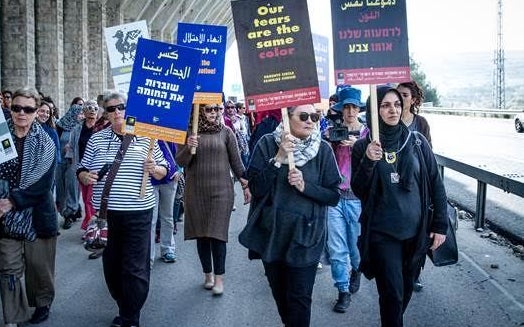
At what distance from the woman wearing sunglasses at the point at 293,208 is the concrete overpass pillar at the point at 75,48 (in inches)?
647

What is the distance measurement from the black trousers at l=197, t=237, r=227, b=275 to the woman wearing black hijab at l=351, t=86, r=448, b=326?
1865mm

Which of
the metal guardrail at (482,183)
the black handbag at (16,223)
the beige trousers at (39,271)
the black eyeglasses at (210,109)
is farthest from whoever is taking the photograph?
the metal guardrail at (482,183)

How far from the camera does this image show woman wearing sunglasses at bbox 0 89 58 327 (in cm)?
425

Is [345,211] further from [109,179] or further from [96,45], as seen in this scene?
[96,45]

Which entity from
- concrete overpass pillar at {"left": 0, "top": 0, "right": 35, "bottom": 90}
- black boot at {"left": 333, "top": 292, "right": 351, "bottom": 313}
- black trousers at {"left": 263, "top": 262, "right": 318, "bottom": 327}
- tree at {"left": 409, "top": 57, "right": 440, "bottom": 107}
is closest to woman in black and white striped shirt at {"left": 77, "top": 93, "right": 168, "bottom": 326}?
black trousers at {"left": 263, "top": 262, "right": 318, "bottom": 327}

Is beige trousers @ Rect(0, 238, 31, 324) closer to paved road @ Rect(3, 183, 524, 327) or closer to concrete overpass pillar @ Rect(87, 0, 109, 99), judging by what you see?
paved road @ Rect(3, 183, 524, 327)

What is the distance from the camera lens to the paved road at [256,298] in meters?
4.66

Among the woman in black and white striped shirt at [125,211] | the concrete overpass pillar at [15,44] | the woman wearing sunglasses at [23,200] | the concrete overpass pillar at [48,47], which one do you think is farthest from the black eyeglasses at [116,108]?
the concrete overpass pillar at [48,47]

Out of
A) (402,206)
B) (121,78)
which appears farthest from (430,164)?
(121,78)

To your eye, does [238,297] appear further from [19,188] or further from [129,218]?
[19,188]

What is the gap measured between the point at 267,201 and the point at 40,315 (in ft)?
7.41

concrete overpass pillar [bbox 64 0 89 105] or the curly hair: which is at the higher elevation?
concrete overpass pillar [bbox 64 0 89 105]

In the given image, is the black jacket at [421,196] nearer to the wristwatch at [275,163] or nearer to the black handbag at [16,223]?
the wristwatch at [275,163]

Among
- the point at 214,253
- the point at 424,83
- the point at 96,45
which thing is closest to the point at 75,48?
the point at 96,45
